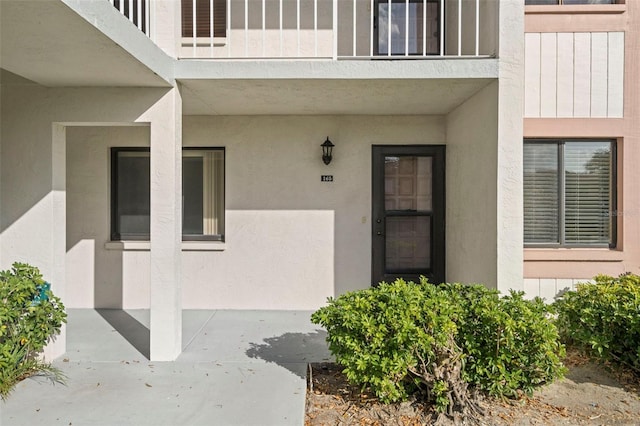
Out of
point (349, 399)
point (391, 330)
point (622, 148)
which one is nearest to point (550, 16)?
point (622, 148)

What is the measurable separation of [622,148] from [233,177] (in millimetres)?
5236

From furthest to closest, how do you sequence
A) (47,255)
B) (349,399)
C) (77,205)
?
(77,205), (47,255), (349,399)

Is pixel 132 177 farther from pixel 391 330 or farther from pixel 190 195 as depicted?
pixel 391 330

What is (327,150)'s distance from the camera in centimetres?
583

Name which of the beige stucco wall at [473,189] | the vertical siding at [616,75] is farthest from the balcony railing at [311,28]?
the vertical siding at [616,75]

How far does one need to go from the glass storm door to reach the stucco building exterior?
2 cm

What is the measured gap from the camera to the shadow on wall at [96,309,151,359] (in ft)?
14.9

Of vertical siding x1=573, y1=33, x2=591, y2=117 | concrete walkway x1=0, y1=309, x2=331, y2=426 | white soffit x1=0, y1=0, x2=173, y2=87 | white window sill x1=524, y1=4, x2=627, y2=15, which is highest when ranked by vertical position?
white window sill x1=524, y1=4, x2=627, y2=15

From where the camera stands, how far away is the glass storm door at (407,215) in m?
5.93

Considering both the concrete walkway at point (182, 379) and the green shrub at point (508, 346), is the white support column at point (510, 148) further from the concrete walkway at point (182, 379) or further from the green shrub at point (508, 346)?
the concrete walkway at point (182, 379)

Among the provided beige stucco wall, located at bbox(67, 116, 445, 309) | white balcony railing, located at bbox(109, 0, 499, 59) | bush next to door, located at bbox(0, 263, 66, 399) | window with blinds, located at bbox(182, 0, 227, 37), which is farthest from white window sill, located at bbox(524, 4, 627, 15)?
bush next to door, located at bbox(0, 263, 66, 399)

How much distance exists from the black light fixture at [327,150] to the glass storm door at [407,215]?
2.18 feet

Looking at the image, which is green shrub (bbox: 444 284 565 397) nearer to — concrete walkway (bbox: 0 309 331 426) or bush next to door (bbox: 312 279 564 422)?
bush next to door (bbox: 312 279 564 422)

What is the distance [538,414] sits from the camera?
322 centimetres
